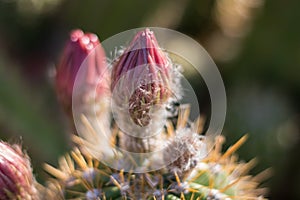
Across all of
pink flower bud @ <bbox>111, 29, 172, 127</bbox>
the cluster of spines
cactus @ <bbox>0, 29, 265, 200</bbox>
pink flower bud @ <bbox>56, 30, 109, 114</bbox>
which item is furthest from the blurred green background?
pink flower bud @ <bbox>111, 29, 172, 127</bbox>

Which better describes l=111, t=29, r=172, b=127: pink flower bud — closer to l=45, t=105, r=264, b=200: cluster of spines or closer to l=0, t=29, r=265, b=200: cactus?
l=0, t=29, r=265, b=200: cactus

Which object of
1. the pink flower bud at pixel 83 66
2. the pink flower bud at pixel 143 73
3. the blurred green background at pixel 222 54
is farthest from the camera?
the blurred green background at pixel 222 54

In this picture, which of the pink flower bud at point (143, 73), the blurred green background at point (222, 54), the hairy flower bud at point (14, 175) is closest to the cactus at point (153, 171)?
the pink flower bud at point (143, 73)

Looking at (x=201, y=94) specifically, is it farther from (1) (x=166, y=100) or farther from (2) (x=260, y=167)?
(1) (x=166, y=100)

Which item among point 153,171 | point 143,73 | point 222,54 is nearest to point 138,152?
point 153,171

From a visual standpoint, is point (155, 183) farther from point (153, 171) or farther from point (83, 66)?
point (83, 66)

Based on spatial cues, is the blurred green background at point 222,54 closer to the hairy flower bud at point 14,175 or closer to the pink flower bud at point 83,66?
the pink flower bud at point 83,66
